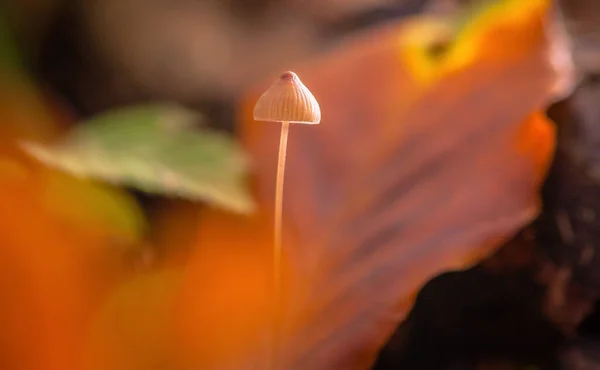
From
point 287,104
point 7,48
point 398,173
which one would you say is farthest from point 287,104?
point 7,48

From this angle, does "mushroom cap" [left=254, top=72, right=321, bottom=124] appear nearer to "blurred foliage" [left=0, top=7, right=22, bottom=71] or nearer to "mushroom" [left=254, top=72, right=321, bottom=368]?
"mushroom" [left=254, top=72, right=321, bottom=368]

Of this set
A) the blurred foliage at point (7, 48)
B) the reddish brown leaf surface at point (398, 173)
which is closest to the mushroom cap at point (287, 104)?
the reddish brown leaf surface at point (398, 173)

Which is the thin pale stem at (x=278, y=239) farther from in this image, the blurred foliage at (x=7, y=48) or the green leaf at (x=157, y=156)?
the blurred foliage at (x=7, y=48)

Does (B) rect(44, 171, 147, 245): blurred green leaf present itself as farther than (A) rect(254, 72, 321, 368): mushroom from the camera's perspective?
Yes

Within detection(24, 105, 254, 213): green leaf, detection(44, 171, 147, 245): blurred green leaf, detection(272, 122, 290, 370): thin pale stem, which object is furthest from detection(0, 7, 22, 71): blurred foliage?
detection(272, 122, 290, 370): thin pale stem

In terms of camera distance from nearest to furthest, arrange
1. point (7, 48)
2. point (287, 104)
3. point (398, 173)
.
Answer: point (287, 104)
point (398, 173)
point (7, 48)

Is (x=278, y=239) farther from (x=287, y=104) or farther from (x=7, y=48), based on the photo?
(x=7, y=48)
